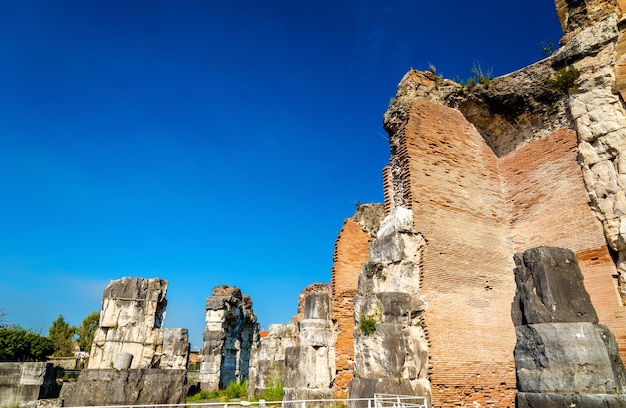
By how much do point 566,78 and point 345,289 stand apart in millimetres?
8063

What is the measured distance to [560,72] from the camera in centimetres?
964

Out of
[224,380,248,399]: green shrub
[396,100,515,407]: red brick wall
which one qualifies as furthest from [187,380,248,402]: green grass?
[396,100,515,407]: red brick wall

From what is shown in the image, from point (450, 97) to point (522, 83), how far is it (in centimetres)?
173

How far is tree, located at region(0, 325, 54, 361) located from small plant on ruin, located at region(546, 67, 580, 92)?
24.9m

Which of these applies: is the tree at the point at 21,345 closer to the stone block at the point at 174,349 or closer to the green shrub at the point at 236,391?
the green shrub at the point at 236,391

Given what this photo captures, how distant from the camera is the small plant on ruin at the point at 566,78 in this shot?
9445 millimetres

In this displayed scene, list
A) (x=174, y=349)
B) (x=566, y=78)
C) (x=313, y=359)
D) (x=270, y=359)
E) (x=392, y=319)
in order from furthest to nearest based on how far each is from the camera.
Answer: (x=270, y=359)
(x=313, y=359)
(x=174, y=349)
(x=566, y=78)
(x=392, y=319)

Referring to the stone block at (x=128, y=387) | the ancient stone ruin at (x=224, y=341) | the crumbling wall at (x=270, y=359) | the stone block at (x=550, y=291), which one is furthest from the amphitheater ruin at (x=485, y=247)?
the ancient stone ruin at (x=224, y=341)

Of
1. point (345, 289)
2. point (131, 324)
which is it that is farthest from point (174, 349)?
point (345, 289)

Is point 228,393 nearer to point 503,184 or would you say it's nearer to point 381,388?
point 381,388

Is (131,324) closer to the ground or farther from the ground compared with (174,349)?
farther from the ground

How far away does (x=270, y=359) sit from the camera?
14.6 m

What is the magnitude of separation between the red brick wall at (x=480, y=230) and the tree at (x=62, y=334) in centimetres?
3309

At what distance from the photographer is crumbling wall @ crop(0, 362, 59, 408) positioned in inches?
346
